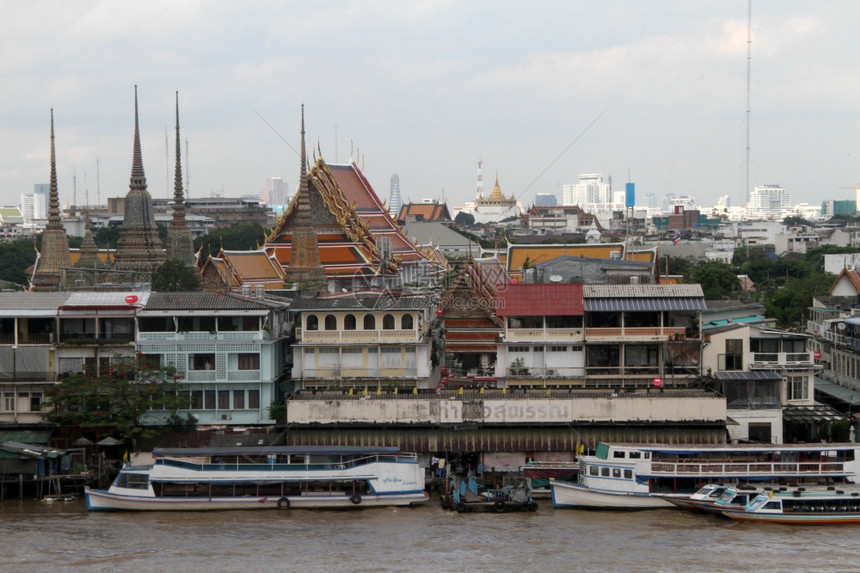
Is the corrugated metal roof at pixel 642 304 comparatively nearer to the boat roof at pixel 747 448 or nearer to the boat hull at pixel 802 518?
the boat roof at pixel 747 448

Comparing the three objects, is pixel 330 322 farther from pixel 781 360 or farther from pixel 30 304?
pixel 781 360

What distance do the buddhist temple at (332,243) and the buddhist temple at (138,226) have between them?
1005 cm

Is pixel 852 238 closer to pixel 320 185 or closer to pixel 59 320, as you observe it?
pixel 320 185

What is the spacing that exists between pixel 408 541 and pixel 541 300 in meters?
11.5

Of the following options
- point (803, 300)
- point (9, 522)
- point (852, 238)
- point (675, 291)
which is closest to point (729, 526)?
point (675, 291)

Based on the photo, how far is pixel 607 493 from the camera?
116 feet

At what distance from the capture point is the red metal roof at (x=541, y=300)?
40.9 m

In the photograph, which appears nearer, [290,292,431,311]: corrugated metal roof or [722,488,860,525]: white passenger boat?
[722,488,860,525]: white passenger boat

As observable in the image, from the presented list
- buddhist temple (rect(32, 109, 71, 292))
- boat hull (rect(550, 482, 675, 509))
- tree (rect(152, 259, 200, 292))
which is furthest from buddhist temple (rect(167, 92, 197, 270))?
boat hull (rect(550, 482, 675, 509))

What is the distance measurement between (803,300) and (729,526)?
3535cm

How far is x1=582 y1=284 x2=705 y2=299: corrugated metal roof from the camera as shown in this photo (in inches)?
1619

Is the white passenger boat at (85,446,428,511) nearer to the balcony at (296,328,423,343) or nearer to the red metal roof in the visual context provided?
the balcony at (296,328,423,343)

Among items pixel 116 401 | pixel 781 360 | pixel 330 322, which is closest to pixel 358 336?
pixel 330 322

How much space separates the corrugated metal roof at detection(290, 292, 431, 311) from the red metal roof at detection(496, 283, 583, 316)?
2.71 m
